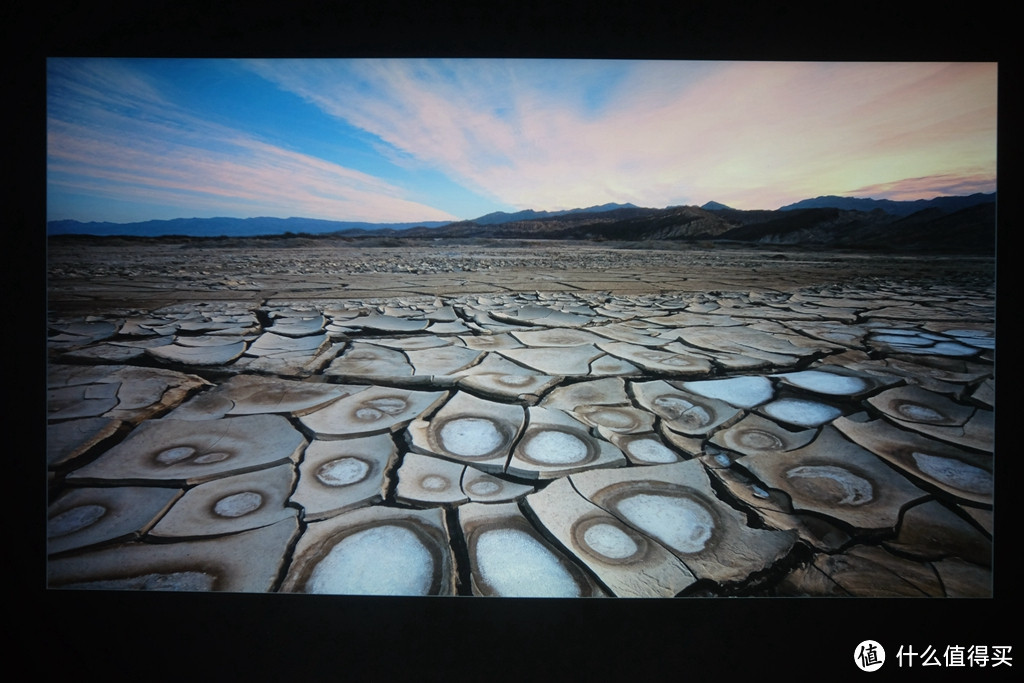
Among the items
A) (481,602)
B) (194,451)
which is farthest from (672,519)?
(194,451)

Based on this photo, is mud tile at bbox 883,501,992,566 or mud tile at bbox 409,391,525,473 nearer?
mud tile at bbox 883,501,992,566

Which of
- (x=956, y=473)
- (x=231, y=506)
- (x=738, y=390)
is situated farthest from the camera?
(x=738, y=390)

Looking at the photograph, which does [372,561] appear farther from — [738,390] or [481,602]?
[738,390]

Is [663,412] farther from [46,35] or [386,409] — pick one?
[46,35]

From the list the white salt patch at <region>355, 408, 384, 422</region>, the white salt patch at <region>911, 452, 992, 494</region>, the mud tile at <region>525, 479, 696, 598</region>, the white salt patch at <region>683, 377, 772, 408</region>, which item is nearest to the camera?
the mud tile at <region>525, 479, 696, 598</region>

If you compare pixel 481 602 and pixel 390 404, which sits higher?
pixel 390 404

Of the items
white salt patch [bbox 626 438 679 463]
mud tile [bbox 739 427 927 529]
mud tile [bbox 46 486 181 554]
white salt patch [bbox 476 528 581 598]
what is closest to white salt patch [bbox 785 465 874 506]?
mud tile [bbox 739 427 927 529]

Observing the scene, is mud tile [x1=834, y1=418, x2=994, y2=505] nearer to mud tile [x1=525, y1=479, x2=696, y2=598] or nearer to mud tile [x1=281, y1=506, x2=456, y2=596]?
mud tile [x1=525, y1=479, x2=696, y2=598]
